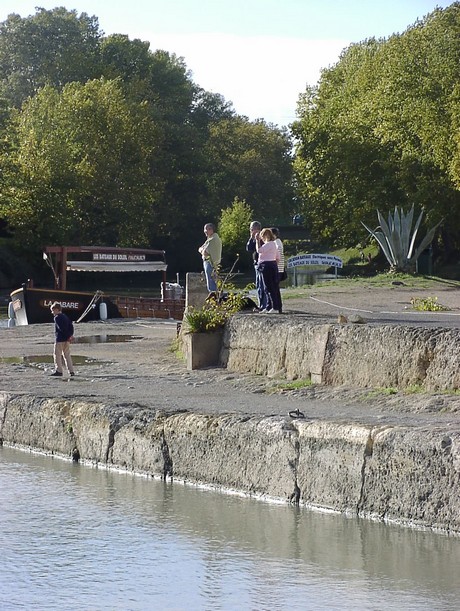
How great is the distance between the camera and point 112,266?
42969 mm

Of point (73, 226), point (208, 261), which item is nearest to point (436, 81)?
point (73, 226)

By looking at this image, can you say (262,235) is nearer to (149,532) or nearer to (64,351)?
(64,351)

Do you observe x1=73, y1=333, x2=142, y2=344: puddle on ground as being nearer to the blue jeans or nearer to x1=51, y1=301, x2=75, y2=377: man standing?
the blue jeans

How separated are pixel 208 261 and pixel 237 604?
11.7m

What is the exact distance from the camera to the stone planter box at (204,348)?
55.2 feet

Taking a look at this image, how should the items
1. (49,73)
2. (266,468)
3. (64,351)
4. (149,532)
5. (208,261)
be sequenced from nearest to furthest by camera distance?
(149,532) < (266,468) < (64,351) < (208,261) < (49,73)

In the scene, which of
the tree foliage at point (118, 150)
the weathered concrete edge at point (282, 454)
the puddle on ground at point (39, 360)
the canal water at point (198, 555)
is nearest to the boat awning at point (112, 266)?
the tree foliage at point (118, 150)

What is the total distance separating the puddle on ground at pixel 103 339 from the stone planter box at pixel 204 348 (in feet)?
22.3

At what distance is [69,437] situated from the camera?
13031 millimetres

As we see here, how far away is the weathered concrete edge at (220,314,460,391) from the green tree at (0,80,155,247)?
48.7 m

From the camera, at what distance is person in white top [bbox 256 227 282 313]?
17.7 metres

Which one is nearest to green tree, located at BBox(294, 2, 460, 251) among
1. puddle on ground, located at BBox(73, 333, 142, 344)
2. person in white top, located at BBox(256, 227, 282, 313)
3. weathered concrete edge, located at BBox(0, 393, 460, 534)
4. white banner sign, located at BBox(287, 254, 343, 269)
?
white banner sign, located at BBox(287, 254, 343, 269)

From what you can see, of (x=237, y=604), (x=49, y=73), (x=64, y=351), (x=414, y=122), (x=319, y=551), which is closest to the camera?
(x=237, y=604)

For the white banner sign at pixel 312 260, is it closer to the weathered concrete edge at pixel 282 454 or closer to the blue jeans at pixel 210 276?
the blue jeans at pixel 210 276
